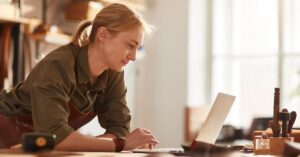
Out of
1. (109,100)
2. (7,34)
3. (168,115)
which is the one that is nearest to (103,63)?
(109,100)

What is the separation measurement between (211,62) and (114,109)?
443cm

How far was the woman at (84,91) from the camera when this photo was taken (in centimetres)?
212

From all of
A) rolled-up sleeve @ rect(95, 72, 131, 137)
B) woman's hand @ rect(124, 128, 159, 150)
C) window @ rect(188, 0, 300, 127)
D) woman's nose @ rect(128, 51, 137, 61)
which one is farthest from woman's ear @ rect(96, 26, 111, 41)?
window @ rect(188, 0, 300, 127)

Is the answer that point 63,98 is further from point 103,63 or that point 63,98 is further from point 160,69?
point 160,69

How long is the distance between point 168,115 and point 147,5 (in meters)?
1.36

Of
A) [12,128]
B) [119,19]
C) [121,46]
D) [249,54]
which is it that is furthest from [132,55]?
[249,54]

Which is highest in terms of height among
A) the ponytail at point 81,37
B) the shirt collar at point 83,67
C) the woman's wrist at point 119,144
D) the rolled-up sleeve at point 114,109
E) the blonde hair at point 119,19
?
the blonde hair at point 119,19

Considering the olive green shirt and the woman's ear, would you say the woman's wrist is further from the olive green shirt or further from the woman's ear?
the woman's ear

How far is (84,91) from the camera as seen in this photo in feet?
7.98

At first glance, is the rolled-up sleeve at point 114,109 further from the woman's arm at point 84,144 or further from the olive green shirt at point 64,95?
the woman's arm at point 84,144

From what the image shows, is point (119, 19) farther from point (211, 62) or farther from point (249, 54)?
point (211, 62)

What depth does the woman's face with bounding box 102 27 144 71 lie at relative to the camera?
237 cm

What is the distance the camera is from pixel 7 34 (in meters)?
4.46

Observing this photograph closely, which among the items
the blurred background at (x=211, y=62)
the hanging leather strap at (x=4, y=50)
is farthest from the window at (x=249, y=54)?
the hanging leather strap at (x=4, y=50)
